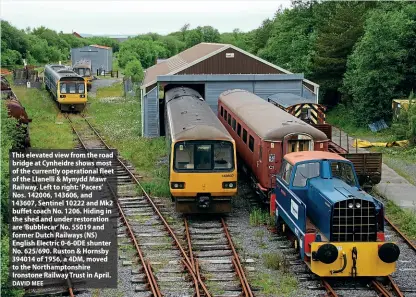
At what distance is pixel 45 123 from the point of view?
32.7 metres

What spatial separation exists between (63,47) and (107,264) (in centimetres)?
9693

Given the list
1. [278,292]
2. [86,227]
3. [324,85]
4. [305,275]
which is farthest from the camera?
[324,85]

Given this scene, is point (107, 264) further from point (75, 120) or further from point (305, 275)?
point (75, 120)

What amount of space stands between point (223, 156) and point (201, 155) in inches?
22.3

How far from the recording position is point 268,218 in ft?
51.6

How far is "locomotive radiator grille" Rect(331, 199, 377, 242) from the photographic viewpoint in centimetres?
1134

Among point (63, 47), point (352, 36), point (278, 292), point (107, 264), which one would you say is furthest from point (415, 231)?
point (63, 47)

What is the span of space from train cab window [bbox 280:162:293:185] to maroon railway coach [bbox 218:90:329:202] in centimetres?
190

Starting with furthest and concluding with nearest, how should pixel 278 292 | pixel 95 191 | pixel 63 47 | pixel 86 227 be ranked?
pixel 63 47
pixel 95 191
pixel 86 227
pixel 278 292

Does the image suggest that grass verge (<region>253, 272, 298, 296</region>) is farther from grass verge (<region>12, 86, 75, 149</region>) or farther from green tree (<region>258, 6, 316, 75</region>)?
green tree (<region>258, 6, 316, 75</region>)

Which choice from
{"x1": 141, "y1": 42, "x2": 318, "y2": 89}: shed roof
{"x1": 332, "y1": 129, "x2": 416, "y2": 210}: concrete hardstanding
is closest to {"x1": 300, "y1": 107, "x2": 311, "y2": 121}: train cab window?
{"x1": 332, "y1": 129, "x2": 416, "y2": 210}: concrete hardstanding

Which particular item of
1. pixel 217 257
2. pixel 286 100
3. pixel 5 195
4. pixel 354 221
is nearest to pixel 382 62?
pixel 286 100

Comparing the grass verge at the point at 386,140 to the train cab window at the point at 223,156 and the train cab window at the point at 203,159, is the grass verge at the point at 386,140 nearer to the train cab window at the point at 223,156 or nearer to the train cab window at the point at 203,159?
the train cab window at the point at 223,156

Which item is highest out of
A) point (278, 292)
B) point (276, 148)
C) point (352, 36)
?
point (352, 36)
